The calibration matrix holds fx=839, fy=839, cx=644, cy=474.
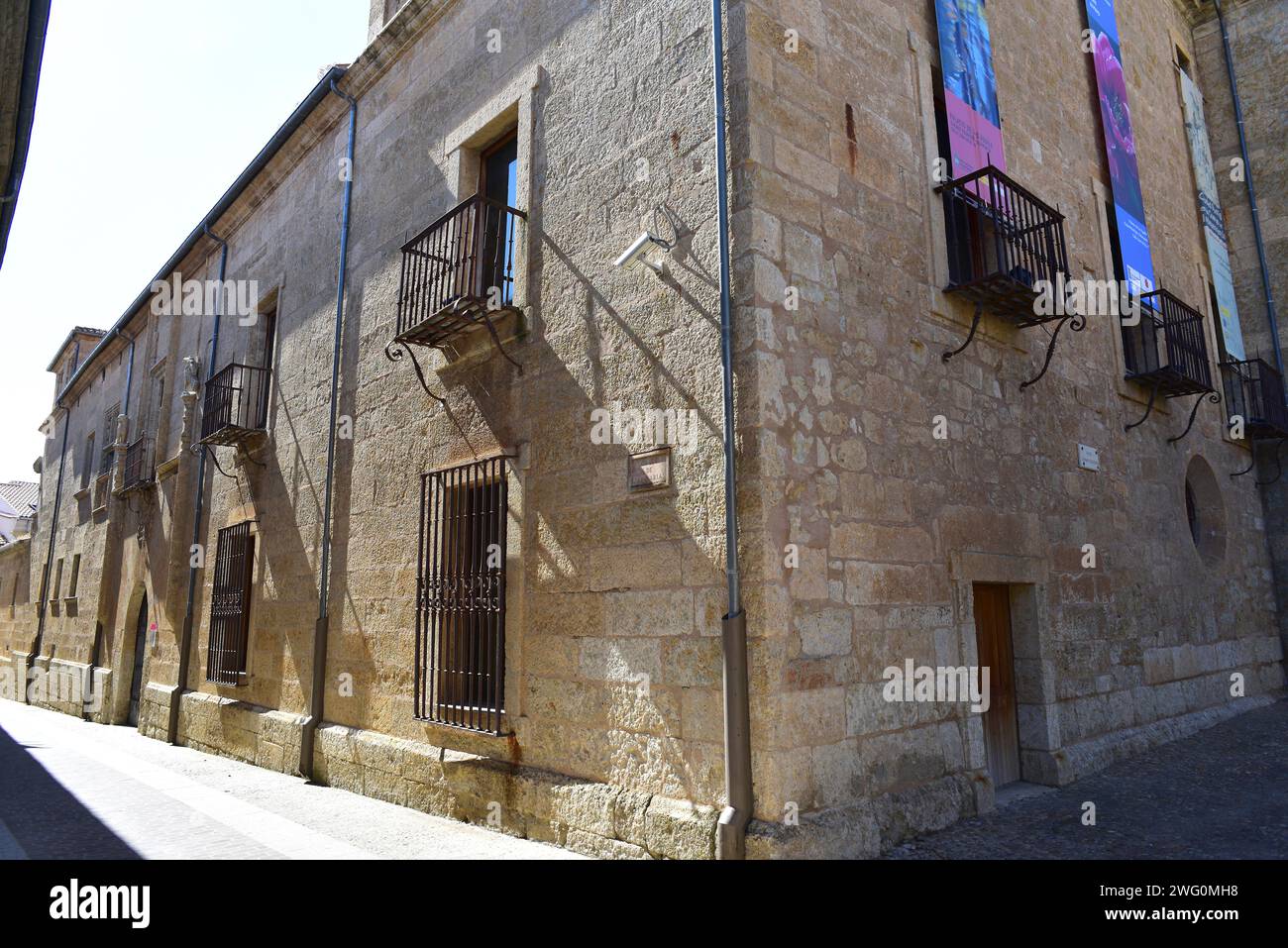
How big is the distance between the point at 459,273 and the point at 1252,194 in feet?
35.9

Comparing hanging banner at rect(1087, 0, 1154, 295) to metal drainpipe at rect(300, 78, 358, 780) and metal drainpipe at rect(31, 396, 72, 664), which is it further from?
metal drainpipe at rect(31, 396, 72, 664)

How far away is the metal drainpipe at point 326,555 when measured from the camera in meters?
7.32

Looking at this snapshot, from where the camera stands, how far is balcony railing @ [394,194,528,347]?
5.87 metres

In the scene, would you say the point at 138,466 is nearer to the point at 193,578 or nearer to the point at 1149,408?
the point at 193,578

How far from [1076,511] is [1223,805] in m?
2.35

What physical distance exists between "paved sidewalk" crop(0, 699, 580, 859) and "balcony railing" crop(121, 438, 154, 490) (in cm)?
488

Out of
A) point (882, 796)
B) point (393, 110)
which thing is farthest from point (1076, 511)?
point (393, 110)

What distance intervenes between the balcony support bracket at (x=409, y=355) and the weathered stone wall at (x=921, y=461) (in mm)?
3104

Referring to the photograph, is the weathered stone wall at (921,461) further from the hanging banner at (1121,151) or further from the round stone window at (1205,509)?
the round stone window at (1205,509)

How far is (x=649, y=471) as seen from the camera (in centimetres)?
469
